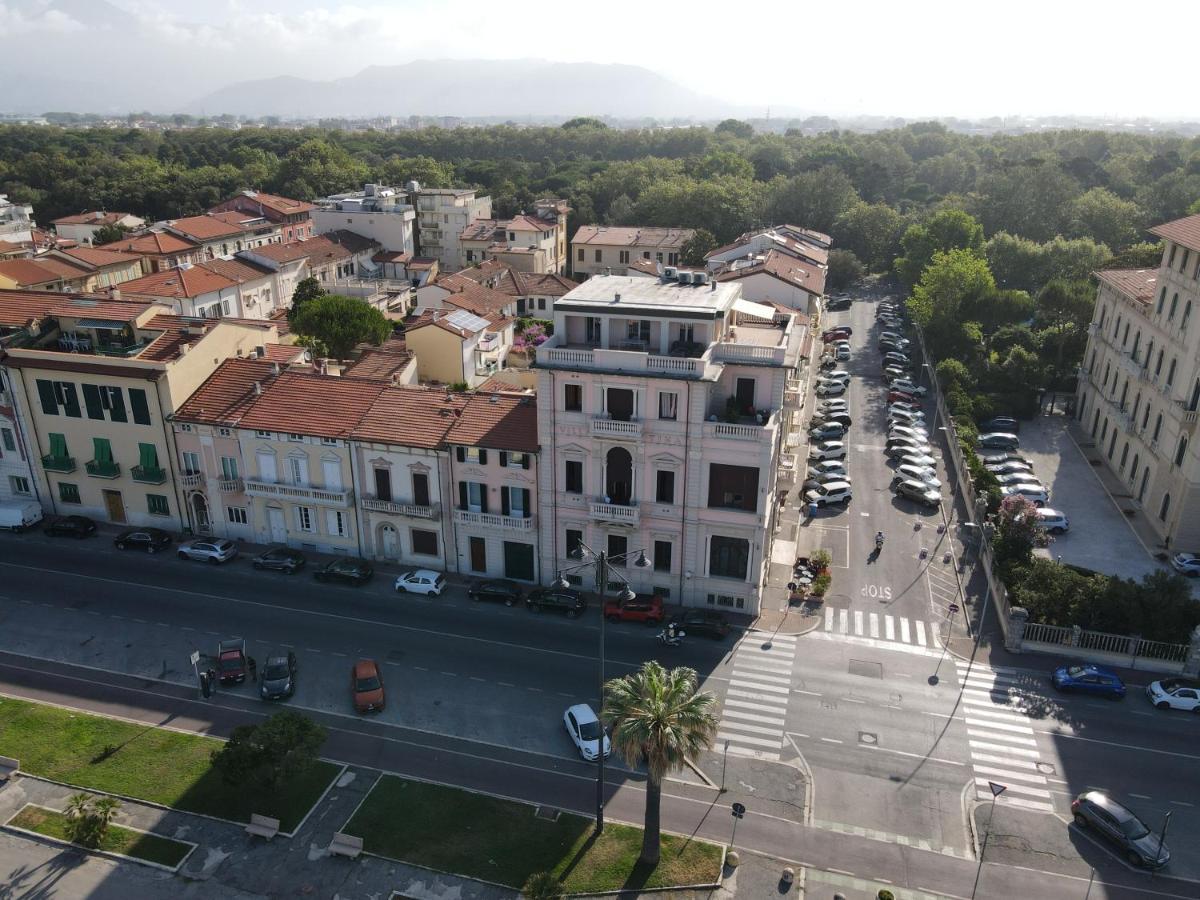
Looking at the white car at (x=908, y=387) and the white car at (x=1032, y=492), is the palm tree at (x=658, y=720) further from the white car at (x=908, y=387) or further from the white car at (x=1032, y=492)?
the white car at (x=908, y=387)

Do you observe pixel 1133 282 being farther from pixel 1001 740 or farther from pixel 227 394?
pixel 227 394

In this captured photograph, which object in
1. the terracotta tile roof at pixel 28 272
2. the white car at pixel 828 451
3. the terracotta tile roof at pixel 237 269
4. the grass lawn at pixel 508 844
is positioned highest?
the terracotta tile roof at pixel 28 272

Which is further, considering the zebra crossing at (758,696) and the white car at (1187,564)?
the white car at (1187,564)

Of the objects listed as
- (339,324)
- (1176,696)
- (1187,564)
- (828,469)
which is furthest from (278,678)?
(1187,564)

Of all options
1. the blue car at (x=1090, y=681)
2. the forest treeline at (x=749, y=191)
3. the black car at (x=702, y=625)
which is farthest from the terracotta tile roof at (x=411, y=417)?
the forest treeline at (x=749, y=191)

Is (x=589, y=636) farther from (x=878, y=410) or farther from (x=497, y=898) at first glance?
(x=878, y=410)

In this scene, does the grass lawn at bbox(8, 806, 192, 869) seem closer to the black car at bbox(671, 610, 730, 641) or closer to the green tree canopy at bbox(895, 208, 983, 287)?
the black car at bbox(671, 610, 730, 641)
